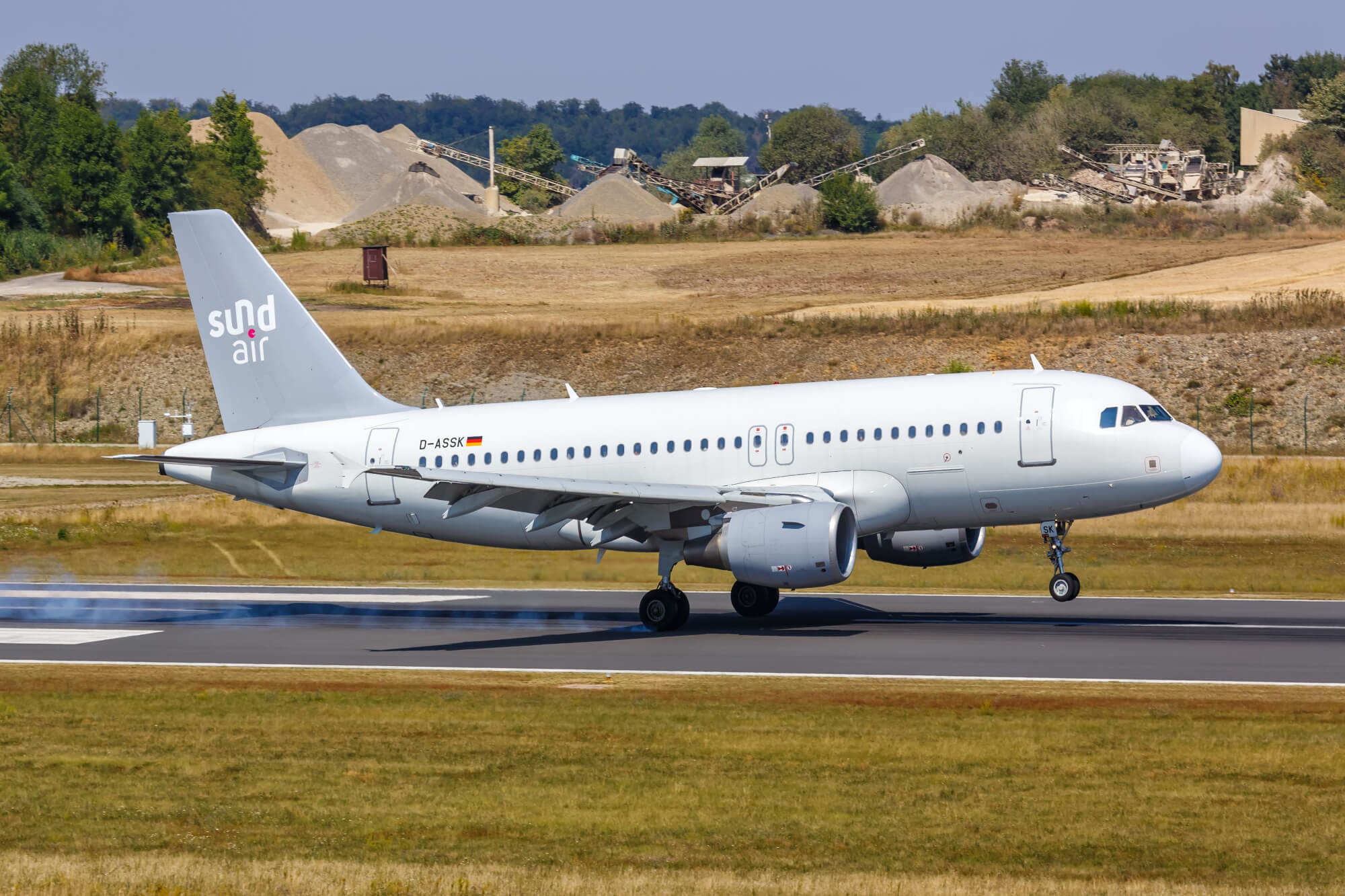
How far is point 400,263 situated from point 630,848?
105 metres

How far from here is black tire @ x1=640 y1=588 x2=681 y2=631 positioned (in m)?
31.2

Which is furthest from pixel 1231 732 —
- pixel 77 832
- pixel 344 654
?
pixel 344 654

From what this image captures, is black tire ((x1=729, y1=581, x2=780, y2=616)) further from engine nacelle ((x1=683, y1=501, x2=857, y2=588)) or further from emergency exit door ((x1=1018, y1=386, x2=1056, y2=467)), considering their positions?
emergency exit door ((x1=1018, y1=386, x2=1056, y2=467))

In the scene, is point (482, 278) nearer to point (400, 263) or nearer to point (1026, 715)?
point (400, 263)

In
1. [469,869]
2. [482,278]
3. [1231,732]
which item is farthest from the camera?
[482,278]

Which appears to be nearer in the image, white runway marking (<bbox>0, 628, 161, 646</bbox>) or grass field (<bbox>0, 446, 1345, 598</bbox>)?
white runway marking (<bbox>0, 628, 161, 646</bbox>)

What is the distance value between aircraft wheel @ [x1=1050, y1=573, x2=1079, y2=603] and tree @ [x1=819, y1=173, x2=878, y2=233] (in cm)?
10166

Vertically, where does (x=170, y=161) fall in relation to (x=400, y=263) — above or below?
above

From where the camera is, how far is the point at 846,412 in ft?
100

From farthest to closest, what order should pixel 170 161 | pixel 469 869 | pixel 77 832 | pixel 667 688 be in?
1. pixel 170 161
2. pixel 667 688
3. pixel 77 832
4. pixel 469 869

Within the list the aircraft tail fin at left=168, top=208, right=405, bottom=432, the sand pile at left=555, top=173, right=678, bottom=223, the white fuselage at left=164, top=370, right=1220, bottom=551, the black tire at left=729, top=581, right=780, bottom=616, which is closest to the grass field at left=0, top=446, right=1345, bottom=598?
the black tire at left=729, top=581, right=780, bottom=616

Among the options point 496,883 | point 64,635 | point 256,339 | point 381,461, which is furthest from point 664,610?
point 496,883

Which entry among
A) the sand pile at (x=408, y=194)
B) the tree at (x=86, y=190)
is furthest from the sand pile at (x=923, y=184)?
the tree at (x=86, y=190)

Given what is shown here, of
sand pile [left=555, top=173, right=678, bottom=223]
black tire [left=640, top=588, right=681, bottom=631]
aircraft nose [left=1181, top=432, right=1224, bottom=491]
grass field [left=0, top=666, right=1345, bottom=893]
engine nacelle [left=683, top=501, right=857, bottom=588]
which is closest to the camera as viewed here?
grass field [left=0, top=666, right=1345, bottom=893]
